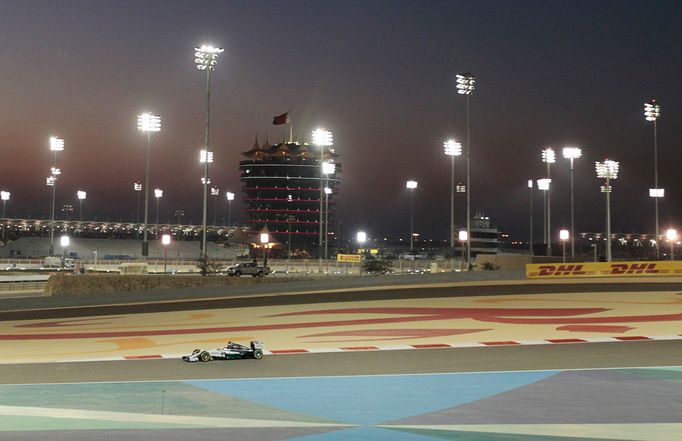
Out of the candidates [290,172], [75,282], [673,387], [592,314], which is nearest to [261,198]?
[290,172]

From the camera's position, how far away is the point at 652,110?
55.2 meters

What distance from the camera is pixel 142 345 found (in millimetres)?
19047

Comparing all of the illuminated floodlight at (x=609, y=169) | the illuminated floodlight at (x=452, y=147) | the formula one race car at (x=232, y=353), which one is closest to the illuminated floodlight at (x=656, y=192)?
the illuminated floodlight at (x=609, y=169)

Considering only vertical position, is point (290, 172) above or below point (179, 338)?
above

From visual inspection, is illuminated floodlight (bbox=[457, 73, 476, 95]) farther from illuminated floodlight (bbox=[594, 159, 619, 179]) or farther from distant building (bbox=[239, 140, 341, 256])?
distant building (bbox=[239, 140, 341, 256])

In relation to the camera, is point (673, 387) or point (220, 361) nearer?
point (673, 387)

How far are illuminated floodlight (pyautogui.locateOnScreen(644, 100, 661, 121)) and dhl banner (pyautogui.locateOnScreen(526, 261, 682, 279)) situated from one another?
64.6ft

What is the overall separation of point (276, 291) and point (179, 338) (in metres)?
14.2

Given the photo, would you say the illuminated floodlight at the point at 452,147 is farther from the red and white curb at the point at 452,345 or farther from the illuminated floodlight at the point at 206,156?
the red and white curb at the point at 452,345

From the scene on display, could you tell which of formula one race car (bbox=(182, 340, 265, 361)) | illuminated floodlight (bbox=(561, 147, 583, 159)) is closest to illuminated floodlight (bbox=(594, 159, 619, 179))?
illuminated floodlight (bbox=(561, 147, 583, 159))

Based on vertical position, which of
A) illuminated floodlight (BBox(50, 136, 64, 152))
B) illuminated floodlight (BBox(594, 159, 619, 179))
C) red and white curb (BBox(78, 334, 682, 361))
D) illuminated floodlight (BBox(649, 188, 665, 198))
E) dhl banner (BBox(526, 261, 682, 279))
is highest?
illuminated floodlight (BBox(50, 136, 64, 152))

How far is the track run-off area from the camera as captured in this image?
30.4 feet

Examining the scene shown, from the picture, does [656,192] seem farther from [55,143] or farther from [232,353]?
[55,143]

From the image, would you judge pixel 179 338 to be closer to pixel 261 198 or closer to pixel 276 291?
pixel 276 291
